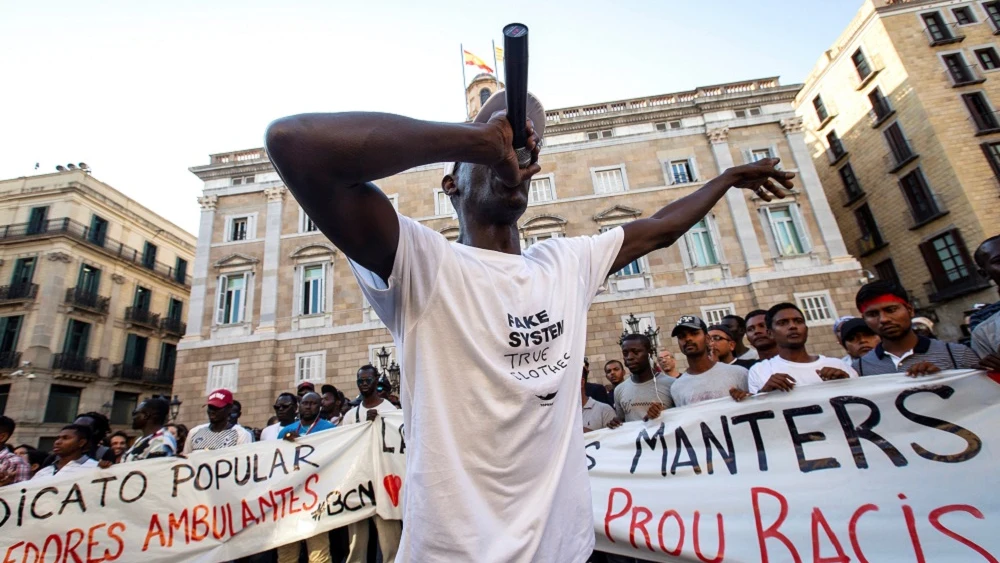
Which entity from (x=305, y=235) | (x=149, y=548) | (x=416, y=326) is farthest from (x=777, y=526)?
(x=305, y=235)

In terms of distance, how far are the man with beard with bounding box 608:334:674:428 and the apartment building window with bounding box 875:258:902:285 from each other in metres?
23.7

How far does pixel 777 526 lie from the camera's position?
9.57 feet

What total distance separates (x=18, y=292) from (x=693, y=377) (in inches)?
1222

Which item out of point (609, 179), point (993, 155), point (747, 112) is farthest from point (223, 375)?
point (993, 155)

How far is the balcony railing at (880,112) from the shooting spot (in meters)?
22.2

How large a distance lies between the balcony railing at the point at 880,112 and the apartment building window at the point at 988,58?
4030mm

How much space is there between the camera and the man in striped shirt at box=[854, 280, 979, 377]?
11.1 feet

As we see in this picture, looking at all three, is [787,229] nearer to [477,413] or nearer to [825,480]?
[825,480]

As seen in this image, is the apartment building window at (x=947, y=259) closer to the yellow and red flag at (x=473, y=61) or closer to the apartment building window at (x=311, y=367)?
the yellow and red flag at (x=473, y=61)

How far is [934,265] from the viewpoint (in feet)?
65.8

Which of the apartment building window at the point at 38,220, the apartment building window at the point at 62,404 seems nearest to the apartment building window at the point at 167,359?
the apartment building window at the point at 62,404

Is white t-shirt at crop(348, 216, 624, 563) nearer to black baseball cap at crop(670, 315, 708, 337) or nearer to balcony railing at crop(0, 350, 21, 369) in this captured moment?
black baseball cap at crop(670, 315, 708, 337)

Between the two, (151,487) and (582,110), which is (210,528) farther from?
(582,110)

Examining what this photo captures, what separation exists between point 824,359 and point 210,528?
5768 mm
